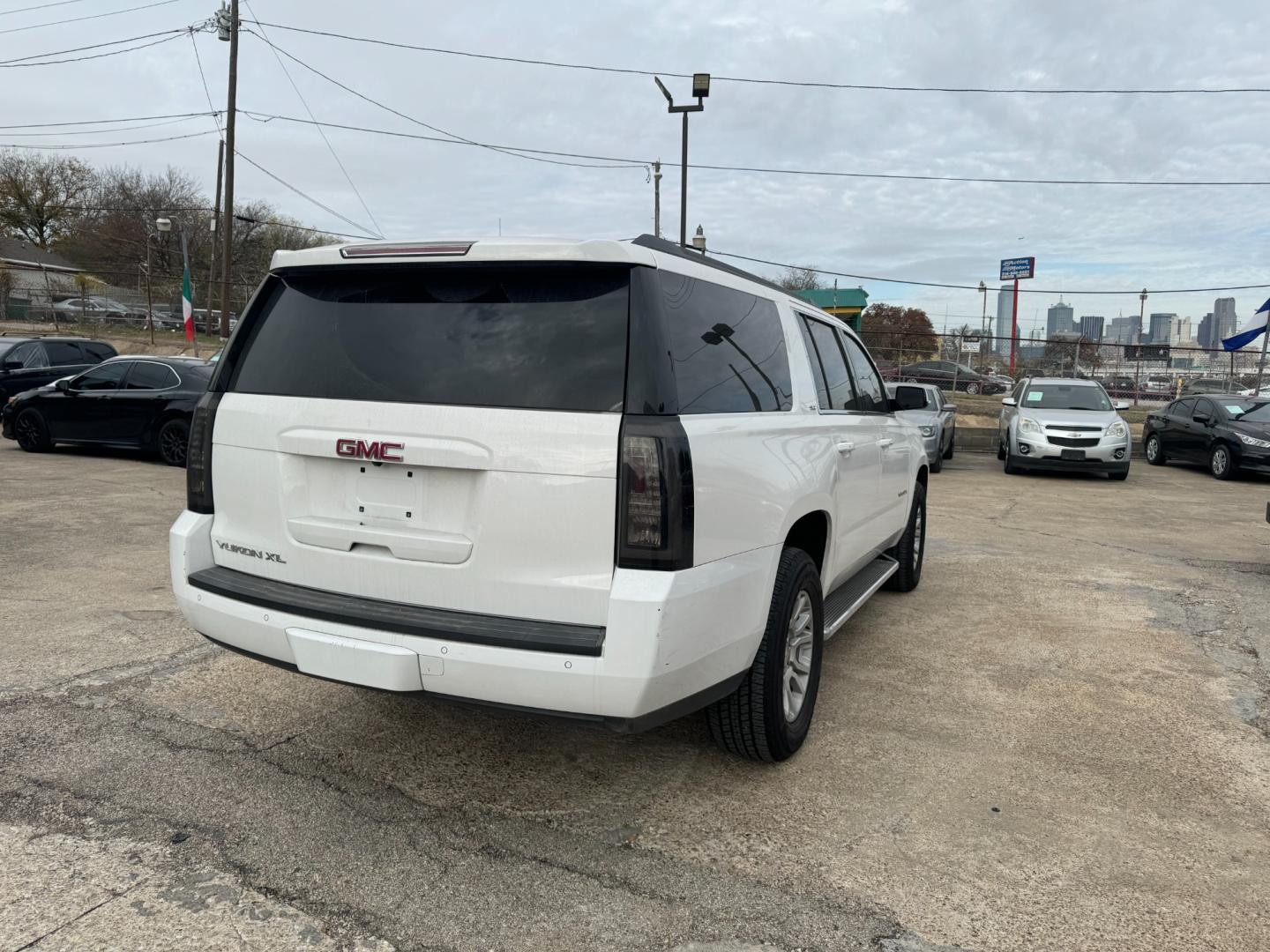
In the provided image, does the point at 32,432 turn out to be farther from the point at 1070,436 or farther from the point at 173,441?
the point at 1070,436

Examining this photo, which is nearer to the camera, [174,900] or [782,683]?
[174,900]

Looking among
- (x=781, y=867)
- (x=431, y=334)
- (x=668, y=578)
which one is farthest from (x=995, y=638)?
(x=431, y=334)

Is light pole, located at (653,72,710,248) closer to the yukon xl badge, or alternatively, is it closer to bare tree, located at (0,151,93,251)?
the yukon xl badge

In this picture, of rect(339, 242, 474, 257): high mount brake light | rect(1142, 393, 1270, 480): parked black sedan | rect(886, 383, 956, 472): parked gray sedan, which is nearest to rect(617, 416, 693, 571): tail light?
rect(339, 242, 474, 257): high mount brake light

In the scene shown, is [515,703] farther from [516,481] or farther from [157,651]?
[157,651]

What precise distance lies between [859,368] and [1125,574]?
3.41 meters

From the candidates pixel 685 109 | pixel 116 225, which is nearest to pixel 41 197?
pixel 116 225

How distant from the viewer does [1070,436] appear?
1349 centimetres

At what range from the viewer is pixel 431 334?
2.78 metres

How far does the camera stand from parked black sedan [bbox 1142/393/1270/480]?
13.3 meters

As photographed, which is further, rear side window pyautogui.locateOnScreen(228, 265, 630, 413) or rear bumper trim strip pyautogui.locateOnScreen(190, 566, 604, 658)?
rear side window pyautogui.locateOnScreen(228, 265, 630, 413)

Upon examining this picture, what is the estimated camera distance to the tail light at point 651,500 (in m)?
2.49

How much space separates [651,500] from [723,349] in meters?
0.80

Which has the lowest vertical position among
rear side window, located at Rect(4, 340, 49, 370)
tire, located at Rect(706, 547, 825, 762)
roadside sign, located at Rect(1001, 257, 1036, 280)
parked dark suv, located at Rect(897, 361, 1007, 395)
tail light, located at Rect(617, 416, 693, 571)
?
tire, located at Rect(706, 547, 825, 762)
